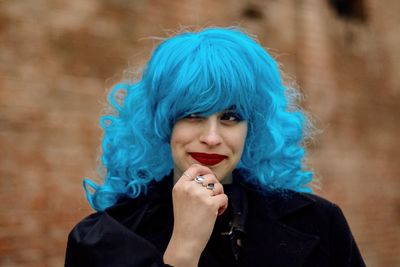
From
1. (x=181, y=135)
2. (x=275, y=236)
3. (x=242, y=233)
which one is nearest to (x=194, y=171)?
(x=181, y=135)

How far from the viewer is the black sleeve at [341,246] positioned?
5.13 feet

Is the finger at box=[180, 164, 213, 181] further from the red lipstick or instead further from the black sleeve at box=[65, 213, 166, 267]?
the black sleeve at box=[65, 213, 166, 267]

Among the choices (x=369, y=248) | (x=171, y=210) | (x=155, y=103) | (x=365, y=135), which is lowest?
(x=369, y=248)

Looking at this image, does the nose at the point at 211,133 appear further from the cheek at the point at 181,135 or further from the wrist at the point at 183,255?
the wrist at the point at 183,255

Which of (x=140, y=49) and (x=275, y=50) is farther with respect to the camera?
(x=275, y=50)

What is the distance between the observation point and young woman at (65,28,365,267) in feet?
4.47

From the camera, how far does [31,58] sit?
11.7 ft

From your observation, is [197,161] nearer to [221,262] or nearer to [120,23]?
[221,262]

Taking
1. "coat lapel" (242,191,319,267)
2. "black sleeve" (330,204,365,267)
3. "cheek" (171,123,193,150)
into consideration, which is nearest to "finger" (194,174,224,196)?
"cheek" (171,123,193,150)

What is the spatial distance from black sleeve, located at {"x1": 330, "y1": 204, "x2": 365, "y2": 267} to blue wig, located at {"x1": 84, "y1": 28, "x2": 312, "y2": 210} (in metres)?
0.21

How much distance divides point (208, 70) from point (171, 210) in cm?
42

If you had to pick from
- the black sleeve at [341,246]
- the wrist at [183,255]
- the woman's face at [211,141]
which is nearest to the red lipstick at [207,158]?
the woman's face at [211,141]

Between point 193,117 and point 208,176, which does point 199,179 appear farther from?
point 193,117

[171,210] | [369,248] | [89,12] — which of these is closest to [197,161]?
[171,210]
